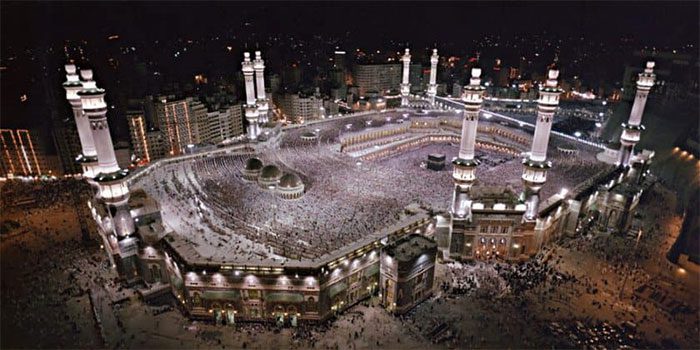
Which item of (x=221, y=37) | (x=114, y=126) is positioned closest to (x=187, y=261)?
(x=114, y=126)

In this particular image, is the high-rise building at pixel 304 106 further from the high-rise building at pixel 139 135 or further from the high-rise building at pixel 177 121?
the high-rise building at pixel 139 135

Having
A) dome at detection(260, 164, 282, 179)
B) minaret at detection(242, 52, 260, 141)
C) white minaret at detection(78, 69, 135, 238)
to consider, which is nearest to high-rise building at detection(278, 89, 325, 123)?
minaret at detection(242, 52, 260, 141)

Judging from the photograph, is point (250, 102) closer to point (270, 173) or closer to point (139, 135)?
point (270, 173)

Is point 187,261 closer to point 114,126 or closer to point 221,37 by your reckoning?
point 114,126

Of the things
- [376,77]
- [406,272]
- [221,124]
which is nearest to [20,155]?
[221,124]

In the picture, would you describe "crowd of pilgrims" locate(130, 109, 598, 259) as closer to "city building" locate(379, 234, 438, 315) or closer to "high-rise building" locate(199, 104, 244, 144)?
"city building" locate(379, 234, 438, 315)
